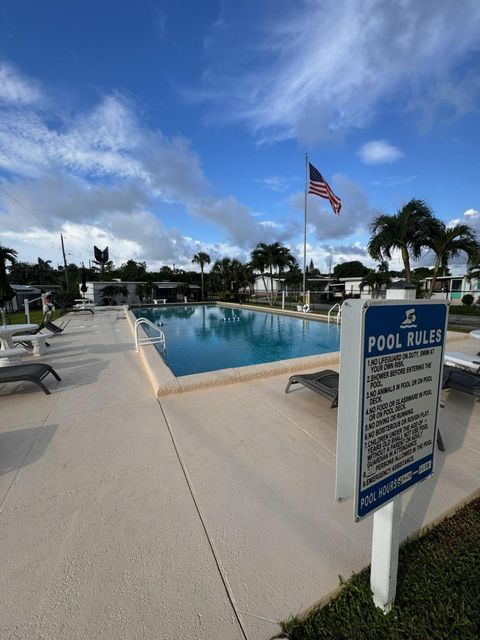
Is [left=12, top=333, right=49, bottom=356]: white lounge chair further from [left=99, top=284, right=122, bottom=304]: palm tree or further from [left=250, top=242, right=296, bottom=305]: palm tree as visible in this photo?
[left=99, top=284, right=122, bottom=304]: palm tree

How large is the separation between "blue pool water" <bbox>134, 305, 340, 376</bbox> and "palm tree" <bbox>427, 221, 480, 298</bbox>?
6.20 metres

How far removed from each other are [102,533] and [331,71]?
12.0m

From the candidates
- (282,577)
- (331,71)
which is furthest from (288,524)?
(331,71)

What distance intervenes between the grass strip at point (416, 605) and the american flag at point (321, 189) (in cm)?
A: 1623

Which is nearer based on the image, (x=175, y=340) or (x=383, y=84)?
(x=383, y=84)

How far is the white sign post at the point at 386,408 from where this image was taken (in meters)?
1.05

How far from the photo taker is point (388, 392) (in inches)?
45.1

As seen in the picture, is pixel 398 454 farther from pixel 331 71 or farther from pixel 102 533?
pixel 331 71

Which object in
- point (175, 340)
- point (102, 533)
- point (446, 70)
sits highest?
point (446, 70)

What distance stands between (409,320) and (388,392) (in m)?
0.32

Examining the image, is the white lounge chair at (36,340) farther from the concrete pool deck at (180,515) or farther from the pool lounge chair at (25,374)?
the concrete pool deck at (180,515)

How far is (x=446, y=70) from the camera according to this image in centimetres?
832

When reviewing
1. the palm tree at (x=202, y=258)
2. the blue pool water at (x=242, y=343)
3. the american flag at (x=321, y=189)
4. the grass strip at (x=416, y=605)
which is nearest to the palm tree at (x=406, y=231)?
the american flag at (x=321, y=189)

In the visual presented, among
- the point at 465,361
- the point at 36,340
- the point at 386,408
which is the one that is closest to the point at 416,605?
the point at 386,408
